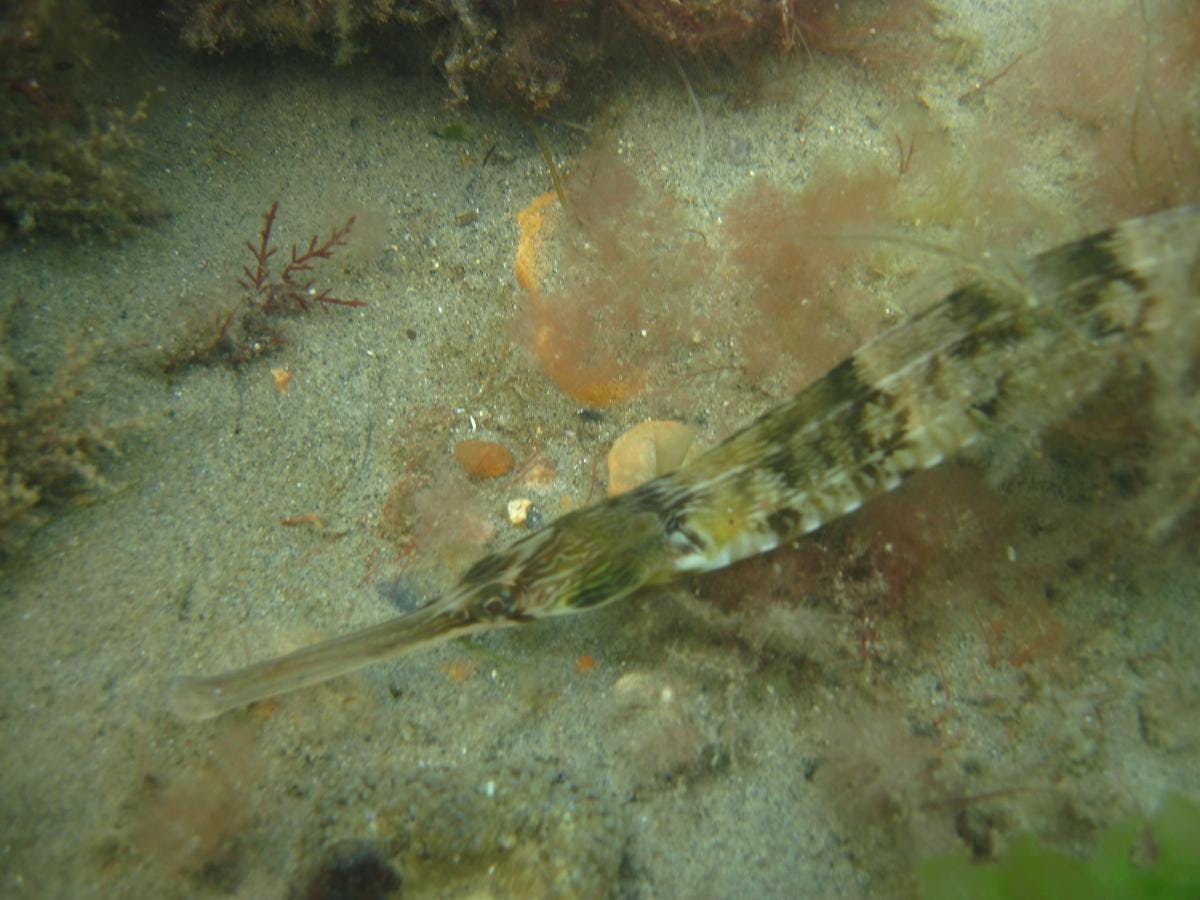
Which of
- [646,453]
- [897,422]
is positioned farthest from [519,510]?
[897,422]

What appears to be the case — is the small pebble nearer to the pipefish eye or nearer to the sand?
the sand

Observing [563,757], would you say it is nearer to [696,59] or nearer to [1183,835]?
[1183,835]

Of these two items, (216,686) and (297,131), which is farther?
(297,131)

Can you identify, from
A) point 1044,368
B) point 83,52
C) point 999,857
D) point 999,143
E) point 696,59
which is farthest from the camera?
point 696,59

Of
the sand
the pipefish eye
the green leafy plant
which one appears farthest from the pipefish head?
the green leafy plant

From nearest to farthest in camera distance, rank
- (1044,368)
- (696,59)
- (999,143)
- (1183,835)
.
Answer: (1183,835)
(1044,368)
(999,143)
(696,59)

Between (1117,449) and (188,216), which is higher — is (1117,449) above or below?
above


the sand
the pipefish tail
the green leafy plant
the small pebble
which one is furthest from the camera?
the small pebble

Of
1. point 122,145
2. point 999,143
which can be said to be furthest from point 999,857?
point 122,145
